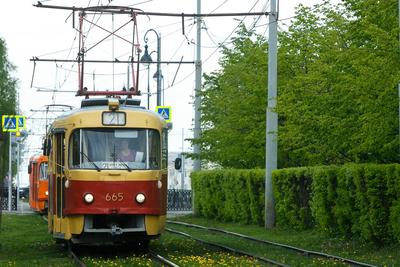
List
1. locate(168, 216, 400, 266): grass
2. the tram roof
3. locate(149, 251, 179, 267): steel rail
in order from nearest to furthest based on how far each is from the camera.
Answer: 1. locate(149, 251, 179, 267): steel rail
2. locate(168, 216, 400, 266): grass
3. the tram roof

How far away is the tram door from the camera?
21047mm

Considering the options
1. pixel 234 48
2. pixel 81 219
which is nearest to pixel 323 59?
pixel 81 219

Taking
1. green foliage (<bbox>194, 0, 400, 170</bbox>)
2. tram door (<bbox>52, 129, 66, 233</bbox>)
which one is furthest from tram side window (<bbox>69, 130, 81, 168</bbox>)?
green foliage (<bbox>194, 0, 400, 170</bbox>)

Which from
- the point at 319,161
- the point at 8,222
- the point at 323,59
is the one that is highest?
the point at 323,59

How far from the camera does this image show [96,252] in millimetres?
22391

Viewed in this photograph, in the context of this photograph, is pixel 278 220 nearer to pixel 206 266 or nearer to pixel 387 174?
pixel 387 174

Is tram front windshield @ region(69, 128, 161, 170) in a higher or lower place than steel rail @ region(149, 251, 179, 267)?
higher

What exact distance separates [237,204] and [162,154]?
15488 millimetres

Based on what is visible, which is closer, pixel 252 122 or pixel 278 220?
pixel 278 220

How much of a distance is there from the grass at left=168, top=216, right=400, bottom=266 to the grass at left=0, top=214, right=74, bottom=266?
13.6ft

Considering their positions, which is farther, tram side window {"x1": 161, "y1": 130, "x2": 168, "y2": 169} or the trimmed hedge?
the trimmed hedge

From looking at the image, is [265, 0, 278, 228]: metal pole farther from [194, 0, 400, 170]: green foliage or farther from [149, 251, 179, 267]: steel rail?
[149, 251, 179, 267]: steel rail

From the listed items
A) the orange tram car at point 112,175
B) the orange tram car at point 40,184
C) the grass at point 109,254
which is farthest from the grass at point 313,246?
the orange tram car at point 40,184

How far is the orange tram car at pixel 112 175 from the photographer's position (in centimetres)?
2012
